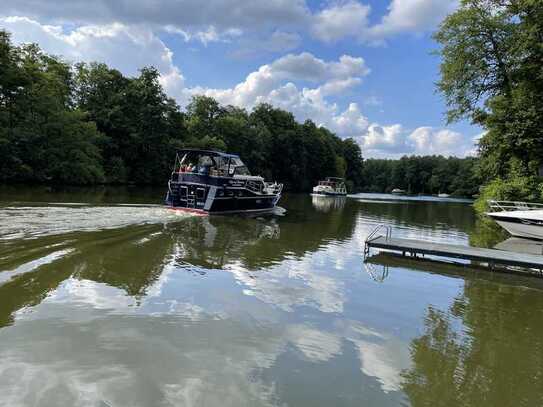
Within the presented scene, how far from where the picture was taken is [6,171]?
4022 cm

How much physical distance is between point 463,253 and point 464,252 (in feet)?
0.42

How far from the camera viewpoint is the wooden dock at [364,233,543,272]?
12827mm

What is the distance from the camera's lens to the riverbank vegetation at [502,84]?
2569 cm

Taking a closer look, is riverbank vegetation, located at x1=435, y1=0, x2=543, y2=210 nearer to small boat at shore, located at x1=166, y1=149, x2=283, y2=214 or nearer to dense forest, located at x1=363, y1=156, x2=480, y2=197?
small boat at shore, located at x1=166, y1=149, x2=283, y2=214

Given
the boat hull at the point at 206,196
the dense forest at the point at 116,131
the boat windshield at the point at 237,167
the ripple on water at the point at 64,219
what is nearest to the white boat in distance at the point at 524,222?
the boat hull at the point at 206,196

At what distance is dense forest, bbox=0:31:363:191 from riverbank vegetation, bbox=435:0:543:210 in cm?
2656

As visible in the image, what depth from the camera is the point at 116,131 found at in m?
64.3

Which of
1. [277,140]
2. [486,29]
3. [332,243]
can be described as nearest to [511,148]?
[486,29]

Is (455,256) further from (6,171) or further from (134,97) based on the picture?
(134,97)

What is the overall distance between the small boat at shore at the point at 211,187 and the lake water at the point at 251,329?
37.2 feet

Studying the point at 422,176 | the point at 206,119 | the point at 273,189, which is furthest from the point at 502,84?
A: the point at 422,176

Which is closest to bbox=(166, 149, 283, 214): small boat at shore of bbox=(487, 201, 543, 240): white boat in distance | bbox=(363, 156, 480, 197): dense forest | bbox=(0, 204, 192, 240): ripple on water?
bbox=(0, 204, 192, 240): ripple on water

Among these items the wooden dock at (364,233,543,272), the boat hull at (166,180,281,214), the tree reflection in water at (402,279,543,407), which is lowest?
the tree reflection in water at (402,279,543,407)

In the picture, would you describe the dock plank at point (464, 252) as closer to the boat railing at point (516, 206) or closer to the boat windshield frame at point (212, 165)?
the boat railing at point (516, 206)
